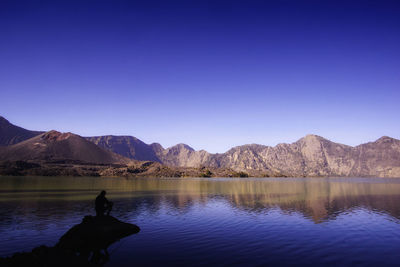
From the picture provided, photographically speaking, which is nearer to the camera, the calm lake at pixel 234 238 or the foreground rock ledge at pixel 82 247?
the foreground rock ledge at pixel 82 247

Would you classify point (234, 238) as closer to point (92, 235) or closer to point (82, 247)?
point (92, 235)

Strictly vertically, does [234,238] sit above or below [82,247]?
below

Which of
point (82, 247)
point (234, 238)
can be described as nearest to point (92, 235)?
point (82, 247)

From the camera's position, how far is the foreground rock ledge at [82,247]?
42.4ft

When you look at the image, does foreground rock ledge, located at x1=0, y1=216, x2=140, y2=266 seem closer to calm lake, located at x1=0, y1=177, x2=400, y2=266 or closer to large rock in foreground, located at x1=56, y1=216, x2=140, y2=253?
large rock in foreground, located at x1=56, y1=216, x2=140, y2=253

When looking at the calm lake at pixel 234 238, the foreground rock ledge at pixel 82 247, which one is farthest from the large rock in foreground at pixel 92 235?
the calm lake at pixel 234 238

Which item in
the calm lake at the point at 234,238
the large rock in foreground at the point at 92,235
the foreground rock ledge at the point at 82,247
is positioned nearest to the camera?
the foreground rock ledge at the point at 82,247

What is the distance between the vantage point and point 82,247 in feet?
64.4

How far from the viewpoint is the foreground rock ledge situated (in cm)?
1294

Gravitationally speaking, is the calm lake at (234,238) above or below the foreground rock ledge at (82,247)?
below

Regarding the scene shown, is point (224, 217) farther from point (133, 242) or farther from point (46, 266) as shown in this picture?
point (46, 266)

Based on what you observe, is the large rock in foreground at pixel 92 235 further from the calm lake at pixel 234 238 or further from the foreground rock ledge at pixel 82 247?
the calm lake at pixel 234 238

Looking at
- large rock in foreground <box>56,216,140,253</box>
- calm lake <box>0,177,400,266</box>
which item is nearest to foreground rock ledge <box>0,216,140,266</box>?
large rock in foreground <box>56,216,140,253</box>

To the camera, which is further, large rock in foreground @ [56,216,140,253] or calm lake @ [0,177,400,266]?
large rock in foreground @ [56,216,140,253]
